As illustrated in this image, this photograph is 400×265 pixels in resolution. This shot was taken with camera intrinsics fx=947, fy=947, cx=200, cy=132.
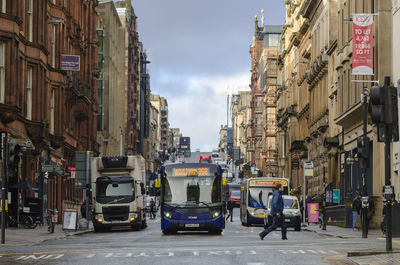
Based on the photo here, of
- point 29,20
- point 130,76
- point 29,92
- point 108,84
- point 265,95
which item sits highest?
point 130,76

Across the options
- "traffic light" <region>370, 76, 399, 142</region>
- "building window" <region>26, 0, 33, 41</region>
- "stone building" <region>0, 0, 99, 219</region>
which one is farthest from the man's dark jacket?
"building window" <region>26, 0, 33, 41</region>

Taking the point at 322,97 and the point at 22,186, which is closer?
the point at 22,186

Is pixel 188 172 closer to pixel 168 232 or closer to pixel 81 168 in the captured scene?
pixel 168 232

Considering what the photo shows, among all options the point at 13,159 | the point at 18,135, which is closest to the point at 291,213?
the point at 18,135

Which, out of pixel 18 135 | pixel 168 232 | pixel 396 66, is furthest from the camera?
pixel 18 135

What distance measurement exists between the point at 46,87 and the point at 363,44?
18967 mm

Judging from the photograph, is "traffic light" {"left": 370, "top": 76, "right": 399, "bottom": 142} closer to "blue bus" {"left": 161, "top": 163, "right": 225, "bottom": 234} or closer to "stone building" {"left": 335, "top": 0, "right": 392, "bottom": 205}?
"blue bus" {"left": 161, "top": 163, "right": 225, "bottom": 234}

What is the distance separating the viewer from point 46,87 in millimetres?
53562

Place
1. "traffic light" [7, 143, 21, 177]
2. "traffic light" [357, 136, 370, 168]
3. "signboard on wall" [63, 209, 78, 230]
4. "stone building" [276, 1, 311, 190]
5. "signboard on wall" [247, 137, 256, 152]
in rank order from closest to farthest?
"traffic light" [7, 143, 21, 177], "traffic light" [357, 136, 370, 168], "signboard on wall" [63, 209, 78, 230], "stone building" [276, 1, 311, 190], "signboard on wall" [247, 137, 256, 152]

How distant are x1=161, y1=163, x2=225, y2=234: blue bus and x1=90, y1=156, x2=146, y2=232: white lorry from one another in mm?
6316

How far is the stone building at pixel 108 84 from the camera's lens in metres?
101

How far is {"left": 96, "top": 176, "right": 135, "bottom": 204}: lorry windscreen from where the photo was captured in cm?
4459

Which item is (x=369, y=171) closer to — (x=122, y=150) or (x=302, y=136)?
(x=302, y=136)

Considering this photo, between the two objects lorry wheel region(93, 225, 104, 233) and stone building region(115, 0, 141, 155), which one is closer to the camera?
lorry wheel region(93, 225, 104, 233)
